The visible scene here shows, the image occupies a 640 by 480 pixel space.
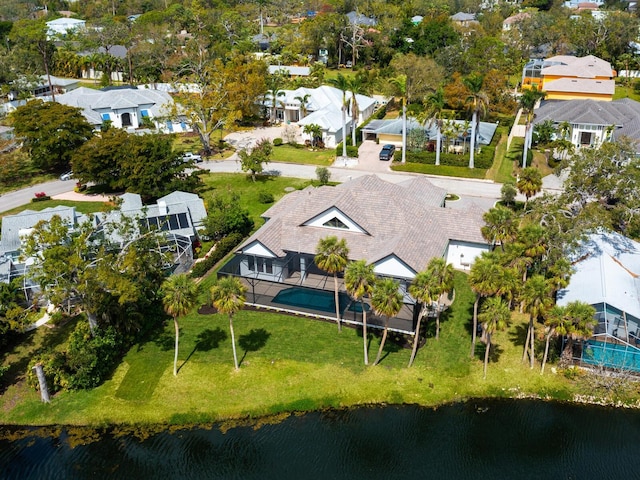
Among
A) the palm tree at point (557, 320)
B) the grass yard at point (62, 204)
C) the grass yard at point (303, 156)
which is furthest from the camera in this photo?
the grass yard at point (303, 156)

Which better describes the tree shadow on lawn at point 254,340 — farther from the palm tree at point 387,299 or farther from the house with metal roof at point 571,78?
the house with metal roof at point 571,78

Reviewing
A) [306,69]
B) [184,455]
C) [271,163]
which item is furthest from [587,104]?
[184,455]

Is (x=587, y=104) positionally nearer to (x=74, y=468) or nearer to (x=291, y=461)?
(x=291, y=461)

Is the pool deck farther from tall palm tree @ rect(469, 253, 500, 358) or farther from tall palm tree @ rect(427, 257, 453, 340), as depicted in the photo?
tall palm tree @ rect(469, 253, 500, 358)

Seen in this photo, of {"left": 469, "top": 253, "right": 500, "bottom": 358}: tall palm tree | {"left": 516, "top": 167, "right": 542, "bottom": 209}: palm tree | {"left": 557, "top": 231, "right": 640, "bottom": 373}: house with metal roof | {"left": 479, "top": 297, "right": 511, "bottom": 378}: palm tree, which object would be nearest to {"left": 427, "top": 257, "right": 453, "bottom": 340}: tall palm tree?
{"left": 469, "top": 253, "right": 500, "bottom": 358}: tall palm tree

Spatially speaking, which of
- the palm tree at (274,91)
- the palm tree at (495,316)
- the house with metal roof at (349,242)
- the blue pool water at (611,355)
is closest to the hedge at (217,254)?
the house with metal roof at (349,242)

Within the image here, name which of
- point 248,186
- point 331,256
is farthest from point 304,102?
point 331,256
